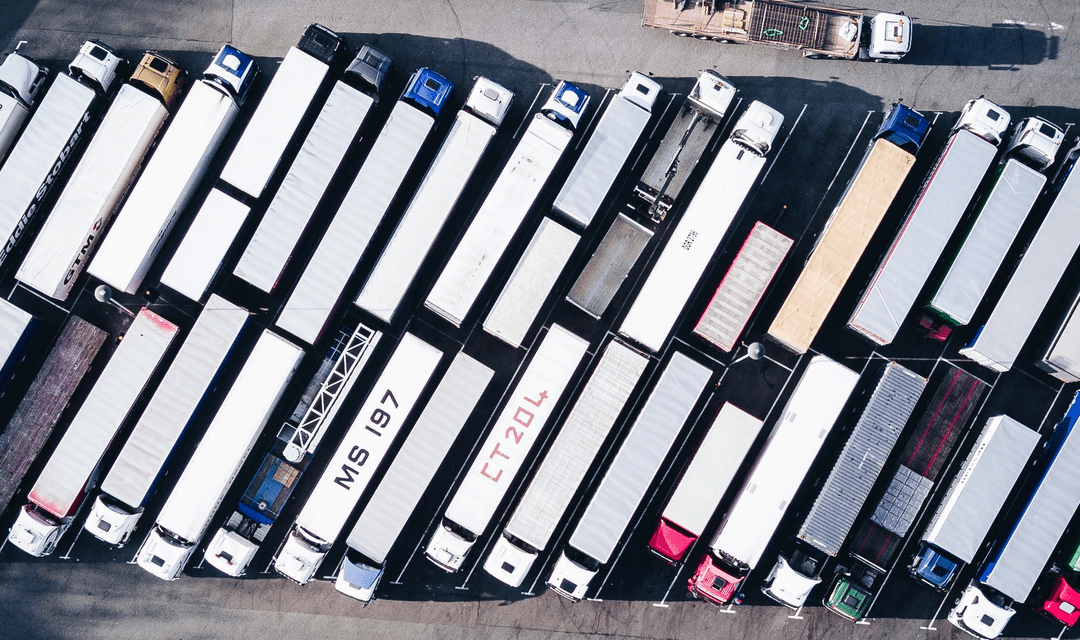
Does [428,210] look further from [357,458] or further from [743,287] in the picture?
[743,287]

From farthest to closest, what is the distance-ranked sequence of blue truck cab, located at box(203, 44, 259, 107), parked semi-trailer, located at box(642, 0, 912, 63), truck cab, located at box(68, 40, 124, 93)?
parked semi-trailer, located at box(642, 0, 912, 63)
truck cab, located at box(68, 40, 124, 93)
blue truck cab, located at box(203, 44, 259, 107)

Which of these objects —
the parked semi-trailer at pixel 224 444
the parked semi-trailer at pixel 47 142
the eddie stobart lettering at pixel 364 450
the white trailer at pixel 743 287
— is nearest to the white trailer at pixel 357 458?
the eddie stobart lettering at pixel 364 450

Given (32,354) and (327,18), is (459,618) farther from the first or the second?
(327,18)

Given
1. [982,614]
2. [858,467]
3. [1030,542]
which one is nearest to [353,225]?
[858,467]

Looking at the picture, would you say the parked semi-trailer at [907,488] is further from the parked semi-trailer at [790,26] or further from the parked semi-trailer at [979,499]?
the parked semi-trailer at [790,26]

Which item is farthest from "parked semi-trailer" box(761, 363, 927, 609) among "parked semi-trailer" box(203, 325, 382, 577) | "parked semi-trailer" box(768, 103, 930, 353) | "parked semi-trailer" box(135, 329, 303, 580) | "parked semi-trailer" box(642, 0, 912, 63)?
"parked semi-trailer" box(135, 329, 303, 580)

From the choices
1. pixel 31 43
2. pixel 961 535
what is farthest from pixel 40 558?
pixel 961 535

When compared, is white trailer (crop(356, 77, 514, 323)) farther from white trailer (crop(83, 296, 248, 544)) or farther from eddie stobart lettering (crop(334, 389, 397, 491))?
white trailer (crop(83, 296, 248, 544))
